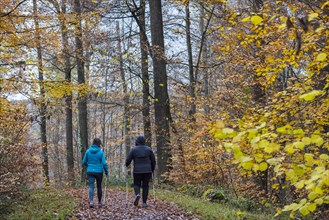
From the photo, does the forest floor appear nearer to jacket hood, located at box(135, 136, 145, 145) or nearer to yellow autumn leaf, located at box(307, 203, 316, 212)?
jacket hood, located at box(135, 136, 145, 145)

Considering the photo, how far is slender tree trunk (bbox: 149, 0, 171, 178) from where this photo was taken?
15.6 m

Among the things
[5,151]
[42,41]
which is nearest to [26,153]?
[5,151]

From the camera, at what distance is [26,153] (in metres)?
11.3

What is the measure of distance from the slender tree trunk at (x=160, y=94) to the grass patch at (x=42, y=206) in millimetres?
4961

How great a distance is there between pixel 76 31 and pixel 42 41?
1409 millimetres

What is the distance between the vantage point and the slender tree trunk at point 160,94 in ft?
51.2

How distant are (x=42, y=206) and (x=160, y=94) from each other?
7.79m

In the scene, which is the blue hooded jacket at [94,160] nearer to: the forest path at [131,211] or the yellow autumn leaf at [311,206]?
the forest path at [131,211]

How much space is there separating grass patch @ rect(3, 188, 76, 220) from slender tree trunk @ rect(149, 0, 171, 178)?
195 inches

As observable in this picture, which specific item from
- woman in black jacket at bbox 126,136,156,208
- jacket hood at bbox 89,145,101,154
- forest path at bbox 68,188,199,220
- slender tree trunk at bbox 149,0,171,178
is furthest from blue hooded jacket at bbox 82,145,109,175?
slender tree trunk at bbox 149,0,171,178

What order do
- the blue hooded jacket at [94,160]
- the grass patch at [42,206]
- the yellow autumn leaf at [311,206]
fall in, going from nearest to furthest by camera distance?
the yellow autumn leaf at [311,206] < the grass patch at [42,206] < the blue hooded jacket at [94,160]

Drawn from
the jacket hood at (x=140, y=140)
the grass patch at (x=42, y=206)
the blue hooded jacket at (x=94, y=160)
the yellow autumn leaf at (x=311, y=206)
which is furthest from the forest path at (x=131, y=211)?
the yellow autumn leaf at (x=311, y=206)

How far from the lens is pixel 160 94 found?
16.0 meters

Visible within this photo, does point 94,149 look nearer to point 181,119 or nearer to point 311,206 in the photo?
point 311,206
